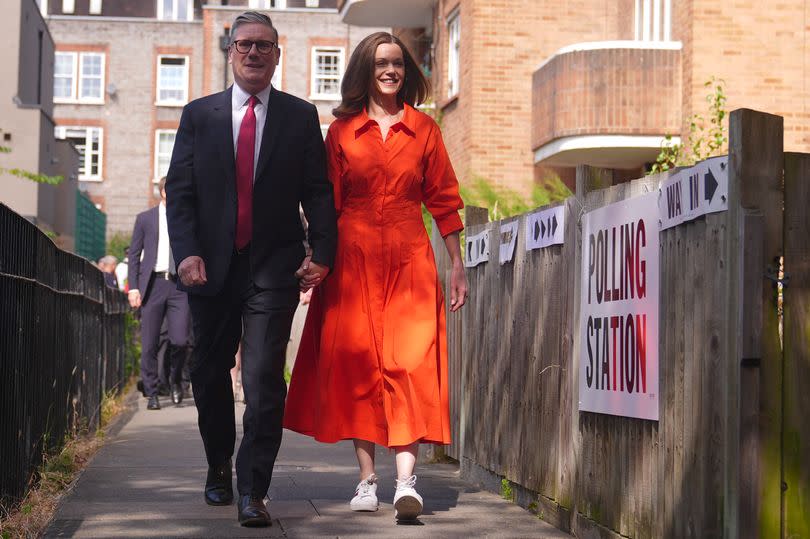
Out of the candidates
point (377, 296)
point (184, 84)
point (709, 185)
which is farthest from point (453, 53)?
point (184, 84)

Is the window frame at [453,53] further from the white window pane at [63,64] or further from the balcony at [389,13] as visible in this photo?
the white window pane at [63,64]

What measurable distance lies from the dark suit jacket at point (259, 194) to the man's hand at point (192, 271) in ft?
0.17

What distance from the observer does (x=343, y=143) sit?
7051 mm

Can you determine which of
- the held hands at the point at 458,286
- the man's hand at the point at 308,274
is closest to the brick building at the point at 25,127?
the held hands at the point at 458,286

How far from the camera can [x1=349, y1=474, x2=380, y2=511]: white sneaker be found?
22.5ft

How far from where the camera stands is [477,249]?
28.4 feet

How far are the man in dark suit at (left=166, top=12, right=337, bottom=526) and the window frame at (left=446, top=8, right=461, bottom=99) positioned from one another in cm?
2029

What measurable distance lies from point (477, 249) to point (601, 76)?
1267 cm

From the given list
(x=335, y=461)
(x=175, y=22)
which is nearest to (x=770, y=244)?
(x=335, y=461)

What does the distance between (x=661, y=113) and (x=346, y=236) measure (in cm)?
1419

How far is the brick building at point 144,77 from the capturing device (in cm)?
6059

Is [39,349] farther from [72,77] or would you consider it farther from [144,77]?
[72,77]

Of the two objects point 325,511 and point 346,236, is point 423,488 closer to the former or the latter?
point 325,511

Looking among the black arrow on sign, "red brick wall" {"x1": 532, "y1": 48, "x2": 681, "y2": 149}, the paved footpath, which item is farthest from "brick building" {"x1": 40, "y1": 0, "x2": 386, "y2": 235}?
the black arrow on sign
